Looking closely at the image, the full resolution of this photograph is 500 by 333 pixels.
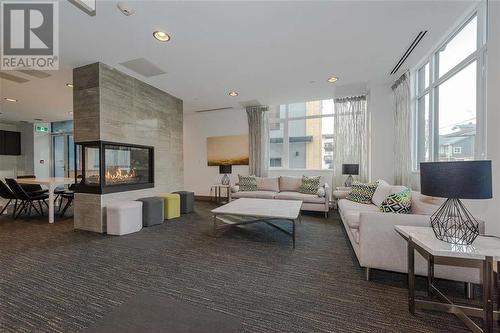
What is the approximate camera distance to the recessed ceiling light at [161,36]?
265 centimetres

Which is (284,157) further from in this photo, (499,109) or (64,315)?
(64,315)

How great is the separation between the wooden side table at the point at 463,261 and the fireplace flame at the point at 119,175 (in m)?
4.32

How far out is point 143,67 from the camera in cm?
367

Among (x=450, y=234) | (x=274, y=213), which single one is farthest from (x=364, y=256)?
(x=274, y=213)

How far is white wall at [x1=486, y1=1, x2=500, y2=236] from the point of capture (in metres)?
Result: 1.83

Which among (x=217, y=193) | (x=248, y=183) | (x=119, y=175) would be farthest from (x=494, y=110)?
(x=217, y=193)

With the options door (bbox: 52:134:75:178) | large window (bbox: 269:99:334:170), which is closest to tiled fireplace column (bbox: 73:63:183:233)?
A: large window (bbox: 269:99:334:170)

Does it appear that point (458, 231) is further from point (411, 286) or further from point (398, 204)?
point (398, 204)

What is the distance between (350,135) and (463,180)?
13.5 feet

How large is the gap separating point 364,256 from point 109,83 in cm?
452

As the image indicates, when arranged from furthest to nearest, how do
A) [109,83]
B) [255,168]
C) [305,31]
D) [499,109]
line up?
[255,168] < [109,83] < [305,31] < [499,109]

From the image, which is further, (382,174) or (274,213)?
(382,174)

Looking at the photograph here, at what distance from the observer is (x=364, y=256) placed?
207 centimetres

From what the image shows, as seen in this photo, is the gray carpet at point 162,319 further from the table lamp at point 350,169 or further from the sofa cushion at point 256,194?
the table lamp at point 350,169
